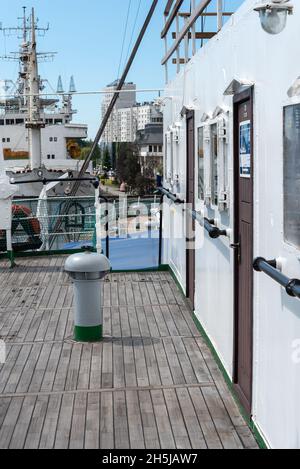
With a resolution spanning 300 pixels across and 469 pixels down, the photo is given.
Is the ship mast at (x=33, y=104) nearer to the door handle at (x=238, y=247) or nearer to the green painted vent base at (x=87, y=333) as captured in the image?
the green painted vent base at (x=87, y=333)

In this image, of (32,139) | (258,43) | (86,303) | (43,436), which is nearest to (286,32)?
(258,43)

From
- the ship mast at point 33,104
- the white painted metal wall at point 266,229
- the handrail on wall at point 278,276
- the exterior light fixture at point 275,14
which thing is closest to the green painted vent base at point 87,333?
the white painted metal wall at point 266,229

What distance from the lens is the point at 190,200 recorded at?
6.71 m

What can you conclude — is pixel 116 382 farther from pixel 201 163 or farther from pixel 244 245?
pixel 201 163

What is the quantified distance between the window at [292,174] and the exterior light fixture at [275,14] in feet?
1.07

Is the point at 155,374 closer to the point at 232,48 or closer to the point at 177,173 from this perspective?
the point at 232,48

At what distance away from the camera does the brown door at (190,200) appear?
648cm

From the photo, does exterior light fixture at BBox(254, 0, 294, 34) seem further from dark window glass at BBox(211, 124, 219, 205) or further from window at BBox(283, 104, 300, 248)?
dark window glass at BBox(211, 124, 219, 205)

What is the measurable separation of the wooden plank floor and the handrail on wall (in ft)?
3.66

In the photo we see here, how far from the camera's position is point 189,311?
265 inches

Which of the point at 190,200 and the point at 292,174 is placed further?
the point at 190,200

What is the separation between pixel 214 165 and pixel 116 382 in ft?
5.81

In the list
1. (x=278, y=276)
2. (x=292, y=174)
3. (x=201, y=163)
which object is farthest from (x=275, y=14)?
(x=201, y=163)

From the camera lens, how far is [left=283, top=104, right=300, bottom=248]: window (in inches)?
103
